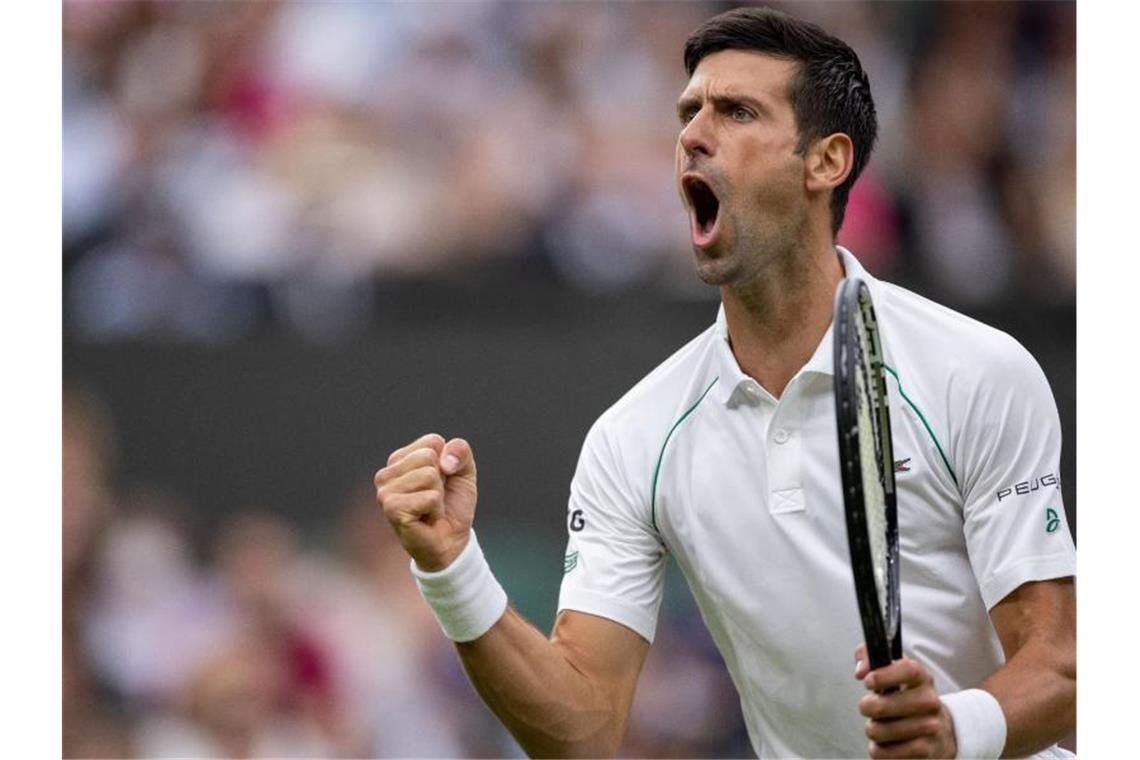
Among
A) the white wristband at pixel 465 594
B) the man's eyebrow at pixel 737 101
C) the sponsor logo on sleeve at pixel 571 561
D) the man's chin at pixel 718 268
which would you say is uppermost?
the man's eyebrow at pixel 737 101

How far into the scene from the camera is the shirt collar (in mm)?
3439

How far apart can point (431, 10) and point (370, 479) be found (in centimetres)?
190

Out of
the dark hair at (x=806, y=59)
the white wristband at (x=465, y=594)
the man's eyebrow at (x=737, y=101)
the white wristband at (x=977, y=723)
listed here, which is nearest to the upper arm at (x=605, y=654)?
the white wristband at (x=465, y=594)

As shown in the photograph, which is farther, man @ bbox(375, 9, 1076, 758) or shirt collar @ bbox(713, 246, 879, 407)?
shirt collar @ bbox(713, 246, 879, 407)

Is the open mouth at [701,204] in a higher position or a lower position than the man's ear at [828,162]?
lower

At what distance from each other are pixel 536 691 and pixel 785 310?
869 millimetres

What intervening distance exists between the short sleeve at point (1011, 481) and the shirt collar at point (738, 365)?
0.29 m

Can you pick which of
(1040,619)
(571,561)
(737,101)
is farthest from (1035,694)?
(737,101)

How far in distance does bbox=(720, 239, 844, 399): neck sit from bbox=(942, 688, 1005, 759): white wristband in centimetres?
76

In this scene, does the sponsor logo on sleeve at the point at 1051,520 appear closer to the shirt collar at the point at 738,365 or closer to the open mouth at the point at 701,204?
the shirt collar at the point at 738,365

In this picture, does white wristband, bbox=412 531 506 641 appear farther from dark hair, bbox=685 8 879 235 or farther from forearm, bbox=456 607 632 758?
dark hair, bbox=685 8 879 235

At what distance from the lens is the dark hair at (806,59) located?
3553 millimetres

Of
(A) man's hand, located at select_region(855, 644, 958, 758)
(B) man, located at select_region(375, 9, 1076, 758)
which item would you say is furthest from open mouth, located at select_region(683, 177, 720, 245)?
(A) man's hand, located at select_region(855, 644, 958, 758)
